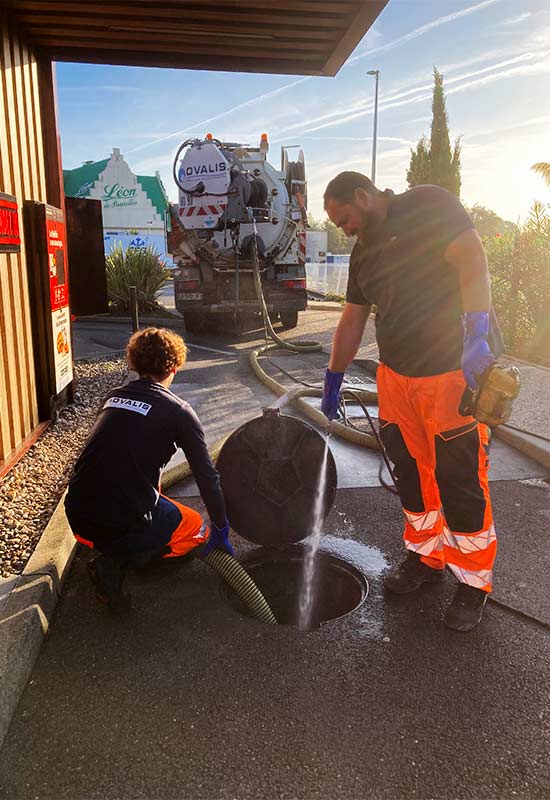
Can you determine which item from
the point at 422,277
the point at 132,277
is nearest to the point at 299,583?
Answer: the point at 422,277

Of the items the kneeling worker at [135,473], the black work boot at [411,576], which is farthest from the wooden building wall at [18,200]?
the black work boot at [411,576]

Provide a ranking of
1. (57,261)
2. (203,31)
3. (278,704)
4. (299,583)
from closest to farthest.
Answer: (278,704) < (299,583) < (203,31) < (57,261)

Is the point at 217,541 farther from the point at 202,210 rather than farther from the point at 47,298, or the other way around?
the point at 202,210

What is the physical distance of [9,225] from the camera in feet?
13.7

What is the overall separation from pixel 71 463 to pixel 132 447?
6.54 ft

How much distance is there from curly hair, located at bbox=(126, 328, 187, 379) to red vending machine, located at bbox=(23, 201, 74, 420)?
2464mm

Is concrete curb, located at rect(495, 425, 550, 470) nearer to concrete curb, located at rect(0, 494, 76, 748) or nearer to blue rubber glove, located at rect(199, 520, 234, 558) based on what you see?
blue rubber glove, located at rect(199, 520, 234, 558)

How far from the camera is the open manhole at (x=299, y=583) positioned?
10.5 ft

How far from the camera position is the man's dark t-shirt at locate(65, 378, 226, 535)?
8.71 ft

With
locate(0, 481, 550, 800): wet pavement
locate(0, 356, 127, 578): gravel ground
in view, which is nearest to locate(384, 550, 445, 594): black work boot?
locate(0, 481, 550, 800): wet pavement

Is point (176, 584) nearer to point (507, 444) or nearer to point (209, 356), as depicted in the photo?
point (507, 444)

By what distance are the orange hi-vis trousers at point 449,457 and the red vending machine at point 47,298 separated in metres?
3.21

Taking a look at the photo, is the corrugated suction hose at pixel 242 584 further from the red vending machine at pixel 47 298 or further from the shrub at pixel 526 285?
the shrub at pixel 526 285

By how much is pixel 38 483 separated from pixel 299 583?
1842mm
